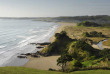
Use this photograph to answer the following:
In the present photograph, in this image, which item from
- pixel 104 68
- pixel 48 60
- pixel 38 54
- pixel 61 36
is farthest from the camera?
pixel 61 36

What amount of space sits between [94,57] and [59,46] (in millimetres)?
19734

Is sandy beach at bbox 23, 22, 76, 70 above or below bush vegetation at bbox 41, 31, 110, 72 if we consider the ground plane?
below

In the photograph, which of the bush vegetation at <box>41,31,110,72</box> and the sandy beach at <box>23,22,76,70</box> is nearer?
the bush vegetation at <box>41,31,110,72</box>

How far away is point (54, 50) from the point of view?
49.4 metres

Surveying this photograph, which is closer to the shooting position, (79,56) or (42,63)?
(79,56)

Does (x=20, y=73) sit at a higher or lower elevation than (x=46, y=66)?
higher

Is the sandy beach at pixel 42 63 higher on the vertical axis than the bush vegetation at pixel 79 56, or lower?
lower

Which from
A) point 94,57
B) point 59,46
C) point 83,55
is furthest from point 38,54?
point 94,57

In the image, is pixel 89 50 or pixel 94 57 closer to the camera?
pixel 94 57

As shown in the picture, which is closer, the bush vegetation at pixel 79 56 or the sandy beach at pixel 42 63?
the bush vegetation at pixel 79 56

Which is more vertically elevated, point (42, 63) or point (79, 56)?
point (79, 56)

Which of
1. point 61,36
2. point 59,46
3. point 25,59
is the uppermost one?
point 61,36

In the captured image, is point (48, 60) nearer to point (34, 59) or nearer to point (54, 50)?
point (34, 59)

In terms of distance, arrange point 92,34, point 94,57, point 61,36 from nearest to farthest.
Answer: point 94,57 → point 61,36 → point 92,34
